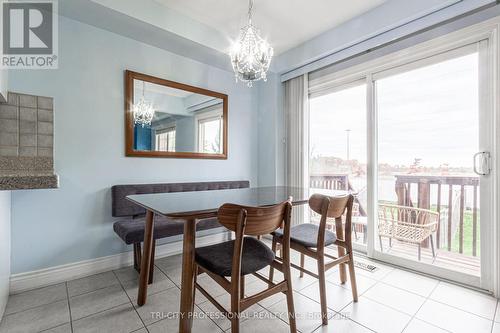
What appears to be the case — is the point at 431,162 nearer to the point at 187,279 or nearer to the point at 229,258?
the point at 229,258

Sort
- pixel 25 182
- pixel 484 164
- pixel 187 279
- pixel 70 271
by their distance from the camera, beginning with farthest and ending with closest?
pixel 70 271 < pixel 484 164 < pixel 187 279 < pixel 25 182

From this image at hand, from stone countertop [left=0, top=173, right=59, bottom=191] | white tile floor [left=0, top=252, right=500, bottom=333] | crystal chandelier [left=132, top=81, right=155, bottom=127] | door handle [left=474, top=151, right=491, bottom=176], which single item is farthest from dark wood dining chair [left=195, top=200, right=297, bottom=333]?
door handle [left=474, top=151, right=491, bottom=176]

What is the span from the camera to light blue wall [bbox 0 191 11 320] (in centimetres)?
162

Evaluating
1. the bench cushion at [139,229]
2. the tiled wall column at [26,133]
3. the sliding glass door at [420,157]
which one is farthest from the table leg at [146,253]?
the sliding glass door at [420,157]

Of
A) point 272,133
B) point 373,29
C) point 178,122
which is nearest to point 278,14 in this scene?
point 373,29

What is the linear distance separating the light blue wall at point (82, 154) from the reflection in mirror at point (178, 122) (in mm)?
177

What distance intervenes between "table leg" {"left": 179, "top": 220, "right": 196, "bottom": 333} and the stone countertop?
0.80m

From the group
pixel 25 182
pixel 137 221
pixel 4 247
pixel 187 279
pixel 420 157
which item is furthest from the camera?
pixel 420 157

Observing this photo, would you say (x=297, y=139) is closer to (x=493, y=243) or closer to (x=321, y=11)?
(x=321, y=11)

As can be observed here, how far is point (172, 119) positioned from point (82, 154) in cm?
101

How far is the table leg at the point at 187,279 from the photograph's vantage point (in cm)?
135

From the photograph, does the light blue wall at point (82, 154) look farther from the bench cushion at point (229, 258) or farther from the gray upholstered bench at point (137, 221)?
the bench cushion at point (229, 258)

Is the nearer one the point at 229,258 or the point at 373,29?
the point at 229,258

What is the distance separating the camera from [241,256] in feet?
4.28
